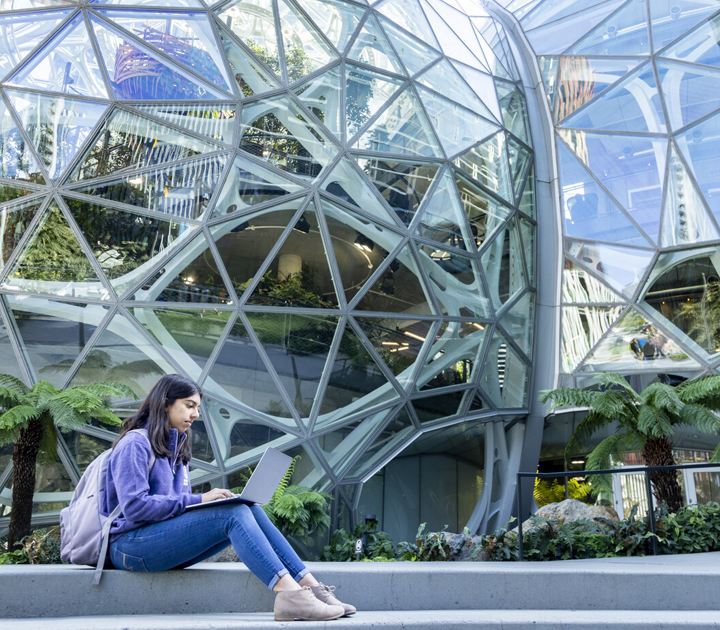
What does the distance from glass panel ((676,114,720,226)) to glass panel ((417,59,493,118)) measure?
4.80 m

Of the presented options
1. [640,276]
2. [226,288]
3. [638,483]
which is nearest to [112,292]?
[226,288]

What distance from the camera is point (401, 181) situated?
44.8 feet

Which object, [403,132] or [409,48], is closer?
[403,132]

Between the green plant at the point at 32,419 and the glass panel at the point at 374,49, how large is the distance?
8.80 metres

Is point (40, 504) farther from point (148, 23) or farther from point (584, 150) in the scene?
point (584, 150)

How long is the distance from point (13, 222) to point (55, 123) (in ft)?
6.55

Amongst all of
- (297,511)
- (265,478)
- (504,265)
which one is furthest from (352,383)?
(265,478)

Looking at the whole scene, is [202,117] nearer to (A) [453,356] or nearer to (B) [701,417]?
(A) [453,356]

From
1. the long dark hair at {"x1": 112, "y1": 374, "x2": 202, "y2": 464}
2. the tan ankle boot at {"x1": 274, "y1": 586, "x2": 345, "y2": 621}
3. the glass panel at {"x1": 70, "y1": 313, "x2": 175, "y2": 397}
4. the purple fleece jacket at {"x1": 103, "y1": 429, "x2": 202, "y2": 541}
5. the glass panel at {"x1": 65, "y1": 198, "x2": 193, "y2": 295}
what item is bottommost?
the tan ankle boot at {"x1": 274, "y1": 586, "x2": 345, "y2": 621}

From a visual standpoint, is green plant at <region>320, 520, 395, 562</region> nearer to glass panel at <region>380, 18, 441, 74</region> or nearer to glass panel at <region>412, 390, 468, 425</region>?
glass panel at <region>412, 390, 468, 425</region>

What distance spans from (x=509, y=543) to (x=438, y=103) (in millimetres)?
10209

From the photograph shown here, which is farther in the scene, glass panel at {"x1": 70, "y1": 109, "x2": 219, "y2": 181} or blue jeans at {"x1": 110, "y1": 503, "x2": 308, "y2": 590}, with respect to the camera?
glass panel at {"x1": 70, "y1": 109, "x2": 219, "y2": 181}

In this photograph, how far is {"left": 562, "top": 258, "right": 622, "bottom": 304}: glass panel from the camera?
1520cm

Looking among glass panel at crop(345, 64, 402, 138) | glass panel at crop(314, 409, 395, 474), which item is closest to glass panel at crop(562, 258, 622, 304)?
glass panel at crop(314, 409, 395, 474)
